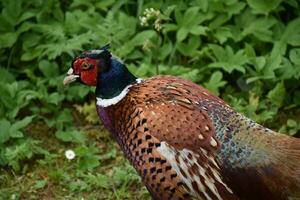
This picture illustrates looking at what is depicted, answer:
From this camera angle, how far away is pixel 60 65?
238 inches

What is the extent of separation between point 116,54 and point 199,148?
1953 millimetres

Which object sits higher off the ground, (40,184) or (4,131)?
(4,131)

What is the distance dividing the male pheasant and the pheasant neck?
0.06 meters

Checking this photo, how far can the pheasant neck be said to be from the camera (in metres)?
4.36

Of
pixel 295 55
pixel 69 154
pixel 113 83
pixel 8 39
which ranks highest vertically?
pixel 113 83

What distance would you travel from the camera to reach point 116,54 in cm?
581

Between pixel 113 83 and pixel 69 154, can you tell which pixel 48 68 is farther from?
pixel 113 83

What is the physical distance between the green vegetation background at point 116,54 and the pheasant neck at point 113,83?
0.87 metres

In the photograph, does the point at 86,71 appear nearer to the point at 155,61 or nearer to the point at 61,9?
the point at 155,61

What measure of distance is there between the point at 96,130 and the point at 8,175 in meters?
0.76

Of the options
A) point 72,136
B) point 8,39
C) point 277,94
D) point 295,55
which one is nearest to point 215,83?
point 277,94

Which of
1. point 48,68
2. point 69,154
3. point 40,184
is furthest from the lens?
point 48,68

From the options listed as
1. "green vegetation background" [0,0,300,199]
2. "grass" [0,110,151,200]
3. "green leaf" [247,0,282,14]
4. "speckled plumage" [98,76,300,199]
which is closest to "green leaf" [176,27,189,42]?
"green vegetation background" [0,0,300,199]

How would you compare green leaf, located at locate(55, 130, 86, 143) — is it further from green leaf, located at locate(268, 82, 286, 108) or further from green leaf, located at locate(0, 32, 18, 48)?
green leaf, located at locate(268, 82, 286, 108)
